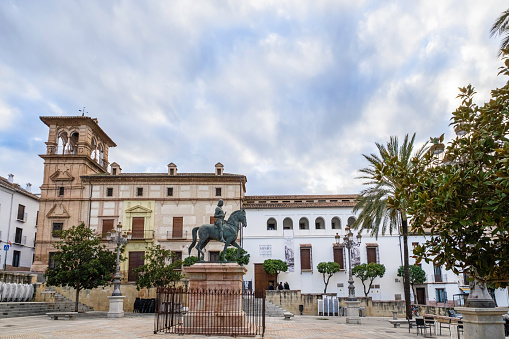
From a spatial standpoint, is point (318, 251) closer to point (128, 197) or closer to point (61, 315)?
point (128, 197)

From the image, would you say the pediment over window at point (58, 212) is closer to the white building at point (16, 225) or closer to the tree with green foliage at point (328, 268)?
the white building at point (16, 225)

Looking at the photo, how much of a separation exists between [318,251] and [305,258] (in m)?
1.28

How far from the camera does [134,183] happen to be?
37812 millimetres

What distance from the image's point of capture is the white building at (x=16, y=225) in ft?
126

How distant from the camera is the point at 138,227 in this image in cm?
3706

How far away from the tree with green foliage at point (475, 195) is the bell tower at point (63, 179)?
116 feet

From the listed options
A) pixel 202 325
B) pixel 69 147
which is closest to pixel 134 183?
pixel 69 147

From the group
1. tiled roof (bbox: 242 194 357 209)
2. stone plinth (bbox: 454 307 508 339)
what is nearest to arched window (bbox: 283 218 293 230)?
tiled roof (bbox: 242 194 357 209)

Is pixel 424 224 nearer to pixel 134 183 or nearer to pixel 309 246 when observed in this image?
pixel 309 246

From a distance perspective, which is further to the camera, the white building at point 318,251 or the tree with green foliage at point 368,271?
the white building at point 318,251

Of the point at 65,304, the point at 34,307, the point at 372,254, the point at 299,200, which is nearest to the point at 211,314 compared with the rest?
the point at 34,307

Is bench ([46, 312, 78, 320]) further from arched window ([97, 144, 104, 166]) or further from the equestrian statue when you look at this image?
arched window ([97, 144, 104, 166])

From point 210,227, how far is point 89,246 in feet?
44.7

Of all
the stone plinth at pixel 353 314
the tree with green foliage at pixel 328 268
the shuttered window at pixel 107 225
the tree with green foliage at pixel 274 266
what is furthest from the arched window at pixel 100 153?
the stone plinth at pixel 353 314
